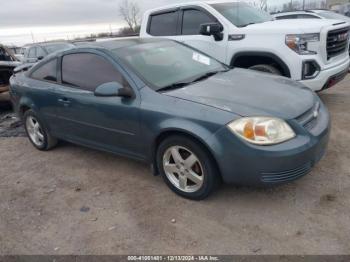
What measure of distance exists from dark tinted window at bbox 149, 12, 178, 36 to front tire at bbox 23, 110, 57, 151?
3.11m

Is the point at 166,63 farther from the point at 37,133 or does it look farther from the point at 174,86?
the point at 37,133

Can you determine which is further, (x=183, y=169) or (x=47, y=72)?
(x=47, y=72)

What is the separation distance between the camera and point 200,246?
285cm

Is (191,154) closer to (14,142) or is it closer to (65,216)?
(65,216)

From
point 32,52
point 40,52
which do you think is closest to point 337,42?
point 40,52

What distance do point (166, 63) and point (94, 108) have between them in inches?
38.5

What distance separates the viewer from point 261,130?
9.71ft

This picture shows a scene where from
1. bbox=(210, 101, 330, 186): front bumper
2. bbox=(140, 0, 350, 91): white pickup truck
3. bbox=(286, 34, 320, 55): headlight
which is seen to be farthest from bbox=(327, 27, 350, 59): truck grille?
bbox=(210, 101, 330, 186): front bumper

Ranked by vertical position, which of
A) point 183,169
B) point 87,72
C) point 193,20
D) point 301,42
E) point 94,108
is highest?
point 193,20

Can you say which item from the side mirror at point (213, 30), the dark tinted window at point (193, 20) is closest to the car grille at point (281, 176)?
the side mirror at point (213, 30)

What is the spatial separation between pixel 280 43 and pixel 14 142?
182 inches

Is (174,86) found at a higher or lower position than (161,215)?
higher

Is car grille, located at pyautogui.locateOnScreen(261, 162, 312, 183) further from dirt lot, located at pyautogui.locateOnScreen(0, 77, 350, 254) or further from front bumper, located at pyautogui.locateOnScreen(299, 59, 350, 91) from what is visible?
front bumper, located at pyautogui.locateOnScreen(299, 59, 350, 91)

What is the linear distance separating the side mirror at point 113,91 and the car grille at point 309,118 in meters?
1.68
